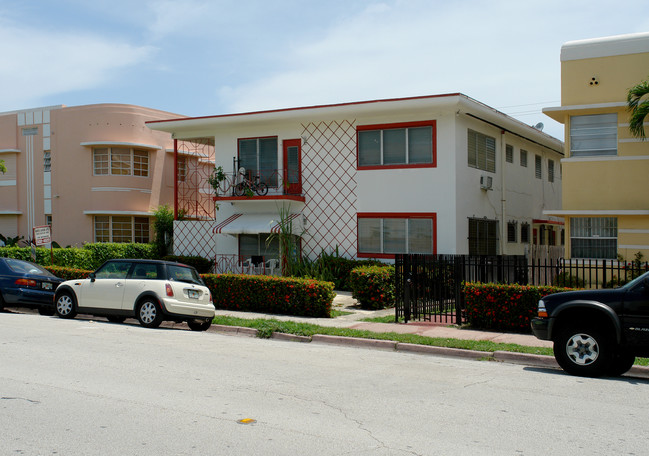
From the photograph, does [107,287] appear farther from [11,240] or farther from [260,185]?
[11,240]

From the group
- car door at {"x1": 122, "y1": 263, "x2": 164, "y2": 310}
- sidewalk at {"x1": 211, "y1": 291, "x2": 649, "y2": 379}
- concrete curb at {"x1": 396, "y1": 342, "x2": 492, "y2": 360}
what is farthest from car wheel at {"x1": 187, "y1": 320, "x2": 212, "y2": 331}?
concrete curb at {"x1": 396, "y1": 342, "x2": 492, "y2": 360}

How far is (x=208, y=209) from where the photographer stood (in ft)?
97.3

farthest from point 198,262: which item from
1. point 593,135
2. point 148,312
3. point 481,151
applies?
point 593,135

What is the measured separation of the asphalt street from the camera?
5.92m

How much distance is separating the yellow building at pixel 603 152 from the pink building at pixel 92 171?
17.7 meters

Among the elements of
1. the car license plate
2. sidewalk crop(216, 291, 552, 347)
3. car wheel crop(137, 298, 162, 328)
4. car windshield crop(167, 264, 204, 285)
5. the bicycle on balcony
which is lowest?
sidewalk crop(216, 291, 552, 347)

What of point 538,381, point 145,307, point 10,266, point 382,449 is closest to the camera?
point 382,449

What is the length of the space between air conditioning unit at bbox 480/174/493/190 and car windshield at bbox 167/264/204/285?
1128cm

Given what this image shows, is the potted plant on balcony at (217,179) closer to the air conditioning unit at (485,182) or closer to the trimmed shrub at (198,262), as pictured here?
the trimmed shrub at (198,262)

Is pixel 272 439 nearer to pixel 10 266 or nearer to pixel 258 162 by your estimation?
pixel 10 266

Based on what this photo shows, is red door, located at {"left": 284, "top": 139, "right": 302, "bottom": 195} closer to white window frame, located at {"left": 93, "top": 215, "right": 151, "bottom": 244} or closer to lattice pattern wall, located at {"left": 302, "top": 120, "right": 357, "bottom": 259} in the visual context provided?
lattice pattern wall, located at {"left": 302, "top": 120, "right": 357, "bottom": 259}

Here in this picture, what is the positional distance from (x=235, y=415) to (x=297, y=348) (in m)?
5.28

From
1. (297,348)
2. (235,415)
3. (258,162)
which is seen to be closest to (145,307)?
(297,348)

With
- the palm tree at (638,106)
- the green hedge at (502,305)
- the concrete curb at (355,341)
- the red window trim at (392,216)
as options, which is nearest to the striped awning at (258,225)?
the red window trim at (392,216)
